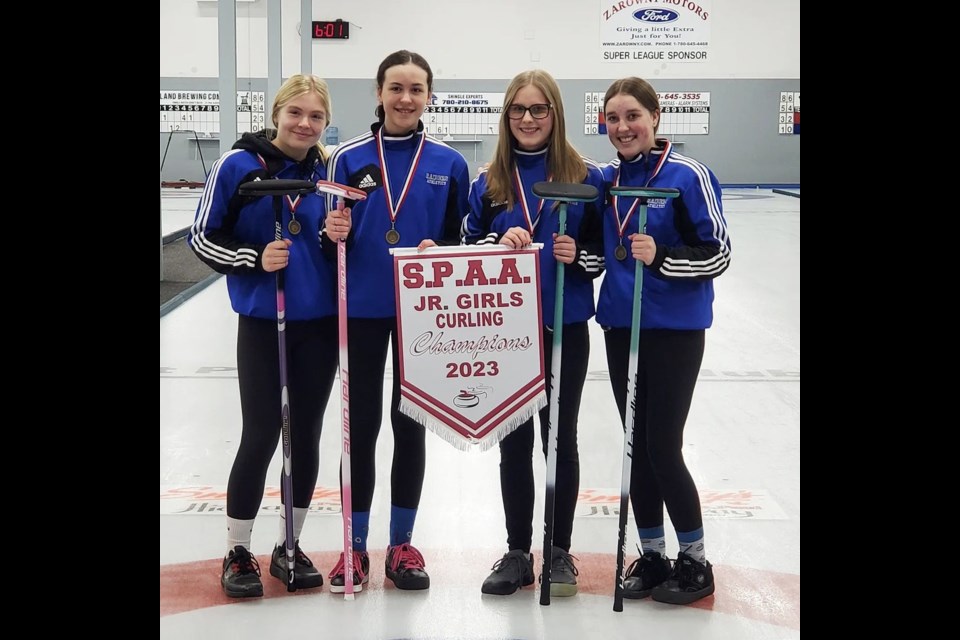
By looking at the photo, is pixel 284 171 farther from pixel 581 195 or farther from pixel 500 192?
pixel 581 195

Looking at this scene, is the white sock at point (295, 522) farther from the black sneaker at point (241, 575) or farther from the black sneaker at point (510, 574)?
the black sneaker at point (510, 574)

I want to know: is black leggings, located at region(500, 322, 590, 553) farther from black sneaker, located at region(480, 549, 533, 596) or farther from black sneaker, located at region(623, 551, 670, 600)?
black sneaker, located at region(623, 551, 670, 600)

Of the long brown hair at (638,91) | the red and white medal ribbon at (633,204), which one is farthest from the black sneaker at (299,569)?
the long brown hair at (638,91)

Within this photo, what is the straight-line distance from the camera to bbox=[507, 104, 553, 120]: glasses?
2.71 meters

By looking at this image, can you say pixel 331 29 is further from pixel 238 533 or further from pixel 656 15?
pixel 238 533

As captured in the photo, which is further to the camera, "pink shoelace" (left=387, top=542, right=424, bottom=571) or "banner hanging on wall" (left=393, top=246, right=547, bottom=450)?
"pink shoelace" (left=387, top=542, right=424, bottom=571)

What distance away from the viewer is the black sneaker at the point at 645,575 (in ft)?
9.48

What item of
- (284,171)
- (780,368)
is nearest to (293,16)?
(780,368)

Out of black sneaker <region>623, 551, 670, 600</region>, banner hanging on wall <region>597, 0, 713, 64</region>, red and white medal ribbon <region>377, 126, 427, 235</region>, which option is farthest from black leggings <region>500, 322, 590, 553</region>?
banner hanging on wall <region>597, 0, 713, 64</region>

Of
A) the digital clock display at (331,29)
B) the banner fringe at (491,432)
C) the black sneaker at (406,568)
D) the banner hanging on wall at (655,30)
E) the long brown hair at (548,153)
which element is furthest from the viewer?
Answer: the banner hanging on wall at (655,30)

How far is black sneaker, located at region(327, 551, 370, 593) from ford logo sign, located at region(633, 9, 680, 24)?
46.8ft

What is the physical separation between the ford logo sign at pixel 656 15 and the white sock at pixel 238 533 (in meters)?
14.3

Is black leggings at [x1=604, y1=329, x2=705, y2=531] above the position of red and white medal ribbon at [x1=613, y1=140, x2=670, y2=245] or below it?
below

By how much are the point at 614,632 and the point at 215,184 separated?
5.22ft
